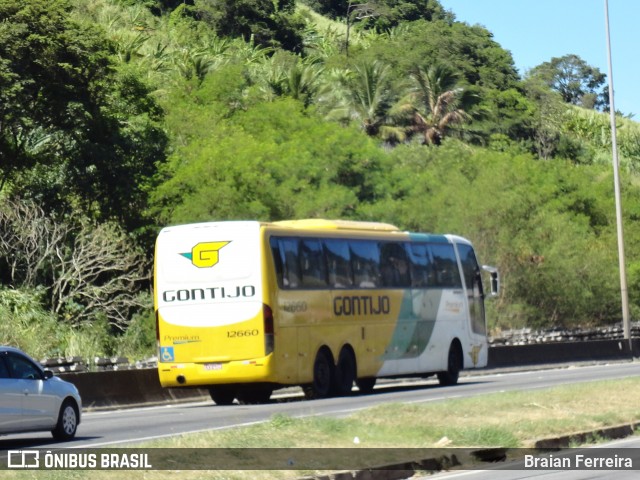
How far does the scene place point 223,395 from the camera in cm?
2698

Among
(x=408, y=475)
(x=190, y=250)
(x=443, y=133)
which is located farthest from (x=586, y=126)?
(x=408, y=475)

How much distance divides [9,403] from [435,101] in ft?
225

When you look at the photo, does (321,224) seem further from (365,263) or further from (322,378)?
(322,378)

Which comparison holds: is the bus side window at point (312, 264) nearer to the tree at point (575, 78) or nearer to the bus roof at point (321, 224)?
the bus roof at point (321, 224)

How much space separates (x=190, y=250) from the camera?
83.1ft

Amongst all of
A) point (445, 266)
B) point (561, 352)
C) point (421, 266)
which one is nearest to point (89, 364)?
point (421, 266)

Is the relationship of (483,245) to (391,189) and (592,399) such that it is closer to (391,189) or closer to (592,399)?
(391,189)

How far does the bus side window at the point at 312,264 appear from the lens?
1029 inches

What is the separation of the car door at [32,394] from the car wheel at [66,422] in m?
0.18

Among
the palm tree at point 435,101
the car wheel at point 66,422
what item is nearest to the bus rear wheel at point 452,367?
the car wheel at point 66,422

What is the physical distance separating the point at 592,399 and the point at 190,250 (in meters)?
8.96

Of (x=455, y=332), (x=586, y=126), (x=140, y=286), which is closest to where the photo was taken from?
(x=455, y=332)

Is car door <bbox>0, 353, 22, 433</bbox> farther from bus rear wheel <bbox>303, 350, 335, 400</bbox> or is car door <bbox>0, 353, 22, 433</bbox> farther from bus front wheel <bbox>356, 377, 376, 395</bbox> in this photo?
bus front wheel <bbox>356, 377, 376, 395</bbox>

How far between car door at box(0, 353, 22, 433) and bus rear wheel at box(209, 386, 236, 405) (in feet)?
33.4
